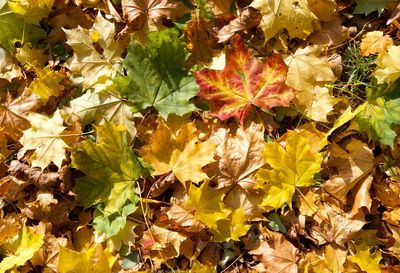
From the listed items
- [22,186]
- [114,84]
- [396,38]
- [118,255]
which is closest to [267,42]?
[396,38]

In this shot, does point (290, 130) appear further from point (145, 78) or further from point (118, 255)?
point (118, 255)

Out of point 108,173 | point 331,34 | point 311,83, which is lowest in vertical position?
point 108,173

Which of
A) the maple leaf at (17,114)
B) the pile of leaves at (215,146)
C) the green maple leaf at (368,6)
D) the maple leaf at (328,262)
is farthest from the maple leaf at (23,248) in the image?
the green maple leaf at (368,6)

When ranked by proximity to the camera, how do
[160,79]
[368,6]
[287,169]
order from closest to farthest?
[287,169] → [160,79] → [368,6]

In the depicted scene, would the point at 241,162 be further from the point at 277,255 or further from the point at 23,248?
the point at 23,248

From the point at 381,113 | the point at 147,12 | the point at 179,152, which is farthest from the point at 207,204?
the point at 147,12

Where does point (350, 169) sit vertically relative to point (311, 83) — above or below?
below

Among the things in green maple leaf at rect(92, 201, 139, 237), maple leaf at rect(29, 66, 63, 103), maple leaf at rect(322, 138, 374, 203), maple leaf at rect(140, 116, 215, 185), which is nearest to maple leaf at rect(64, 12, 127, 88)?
maple leaf at rect(29, 66, 63, 103)
